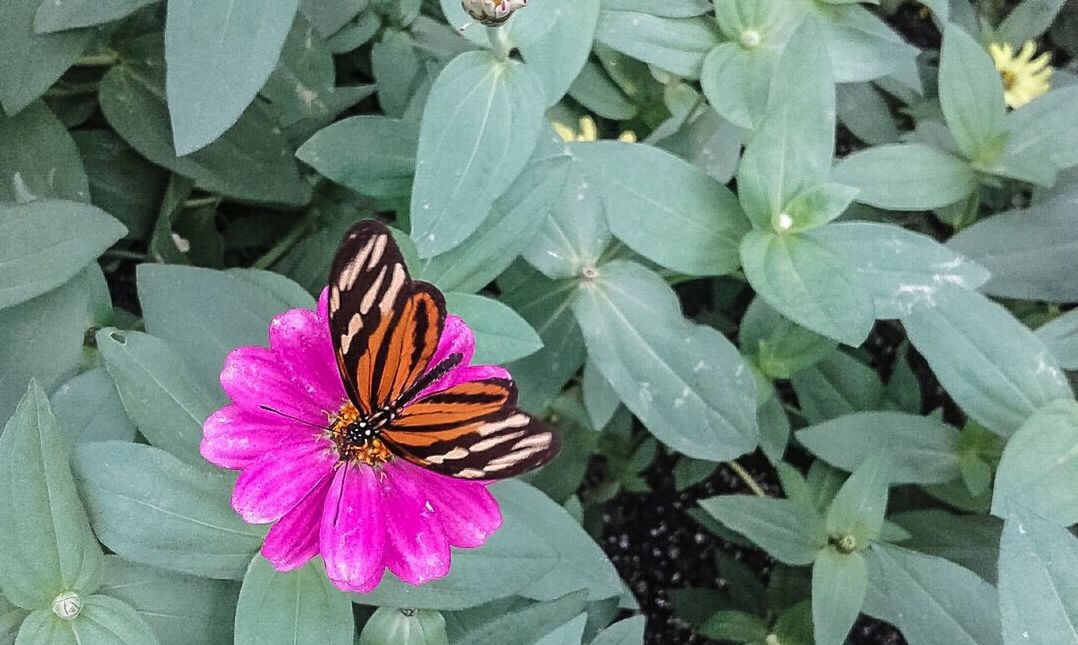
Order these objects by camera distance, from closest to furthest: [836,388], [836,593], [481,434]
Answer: [481,434] → [836,593] → [836,388]

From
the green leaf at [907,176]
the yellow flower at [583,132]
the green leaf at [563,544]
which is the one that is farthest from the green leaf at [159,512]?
the green leaf at [907,176]

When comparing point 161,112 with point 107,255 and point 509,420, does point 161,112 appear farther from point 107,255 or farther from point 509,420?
point 509,420

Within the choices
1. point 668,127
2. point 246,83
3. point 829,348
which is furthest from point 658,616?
point 246,83

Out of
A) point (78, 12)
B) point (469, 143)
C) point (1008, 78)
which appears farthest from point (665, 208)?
point (1008, 78)

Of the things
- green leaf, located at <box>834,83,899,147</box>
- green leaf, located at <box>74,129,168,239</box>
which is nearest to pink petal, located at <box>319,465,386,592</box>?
green leaf, located at <box>74,129,168,239</box>

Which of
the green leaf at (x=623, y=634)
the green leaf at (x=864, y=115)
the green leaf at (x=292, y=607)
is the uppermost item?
the green leaf at (x=864, y=115)

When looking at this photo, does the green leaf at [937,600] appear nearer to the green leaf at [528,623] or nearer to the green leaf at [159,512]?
the green leaf at [528,623]

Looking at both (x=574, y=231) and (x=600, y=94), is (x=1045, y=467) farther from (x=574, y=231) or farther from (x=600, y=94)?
(x=600, y=94)
